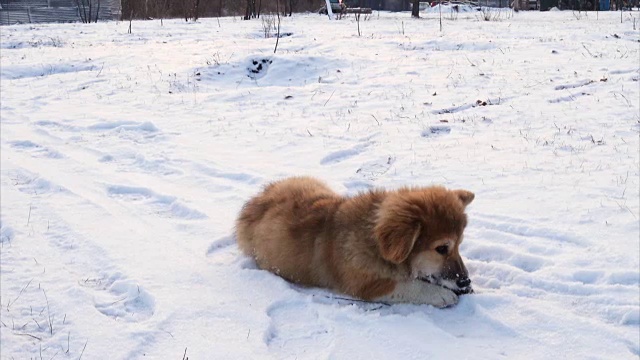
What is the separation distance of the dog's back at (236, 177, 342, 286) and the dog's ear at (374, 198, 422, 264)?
54 cm

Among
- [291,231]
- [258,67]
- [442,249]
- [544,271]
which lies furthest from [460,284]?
[258,67]

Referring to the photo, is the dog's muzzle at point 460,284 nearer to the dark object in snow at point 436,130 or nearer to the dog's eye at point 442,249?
the dog's eye at point 442,249

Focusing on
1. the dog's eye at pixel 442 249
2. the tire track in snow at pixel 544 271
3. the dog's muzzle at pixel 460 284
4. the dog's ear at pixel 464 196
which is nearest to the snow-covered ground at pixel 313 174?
the tire track in snow at pixel 544 271

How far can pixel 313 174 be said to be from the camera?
760cm

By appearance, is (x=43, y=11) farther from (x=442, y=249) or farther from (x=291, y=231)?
(x=442, y=249)

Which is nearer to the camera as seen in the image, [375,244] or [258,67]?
[375,244]

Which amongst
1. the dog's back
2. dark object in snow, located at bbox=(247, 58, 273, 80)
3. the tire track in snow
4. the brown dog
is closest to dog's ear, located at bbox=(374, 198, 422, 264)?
the brown dog

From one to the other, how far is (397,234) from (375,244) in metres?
0.31

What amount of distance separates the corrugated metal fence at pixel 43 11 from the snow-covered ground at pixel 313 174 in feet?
85.4

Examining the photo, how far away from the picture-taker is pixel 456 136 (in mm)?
8617

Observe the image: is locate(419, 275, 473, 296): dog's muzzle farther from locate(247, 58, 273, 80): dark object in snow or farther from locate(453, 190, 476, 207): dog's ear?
locate(247, 58, 273, 80): dark object in snow

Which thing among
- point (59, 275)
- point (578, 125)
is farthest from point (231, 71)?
point (59, 275)

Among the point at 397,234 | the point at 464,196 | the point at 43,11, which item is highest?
the point at 43,11

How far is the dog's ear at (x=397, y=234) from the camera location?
13.5 ft
